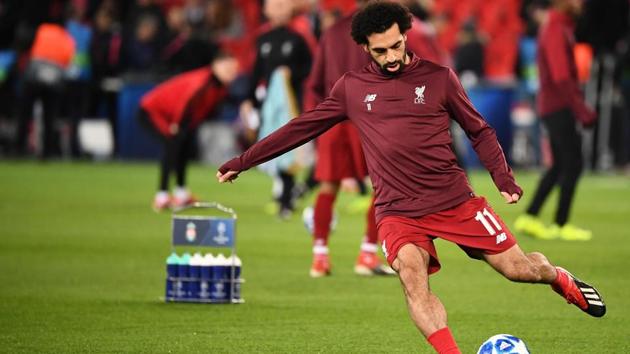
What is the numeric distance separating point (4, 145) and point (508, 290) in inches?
795

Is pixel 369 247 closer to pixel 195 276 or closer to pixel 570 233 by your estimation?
pixel 195 276

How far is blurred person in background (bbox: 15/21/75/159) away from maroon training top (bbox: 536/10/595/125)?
526 inches

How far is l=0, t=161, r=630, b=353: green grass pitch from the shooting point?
31.4 feet

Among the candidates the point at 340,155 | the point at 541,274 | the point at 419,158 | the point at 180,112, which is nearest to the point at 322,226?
the point at 340,155

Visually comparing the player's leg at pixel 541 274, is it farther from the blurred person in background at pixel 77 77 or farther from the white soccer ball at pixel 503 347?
the blurred person in background at pixel 77 77

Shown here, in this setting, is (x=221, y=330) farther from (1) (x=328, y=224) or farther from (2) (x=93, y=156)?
(2) (x=93, y=156)

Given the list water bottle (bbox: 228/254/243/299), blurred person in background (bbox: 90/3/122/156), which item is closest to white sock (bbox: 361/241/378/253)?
water bottle (bbox: 228/254/243/299)

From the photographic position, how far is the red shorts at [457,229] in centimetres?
826

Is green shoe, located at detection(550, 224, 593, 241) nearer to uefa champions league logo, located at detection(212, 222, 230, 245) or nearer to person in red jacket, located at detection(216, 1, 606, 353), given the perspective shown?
uefa champions league logo, located at detection(212, 222, 230, 245)

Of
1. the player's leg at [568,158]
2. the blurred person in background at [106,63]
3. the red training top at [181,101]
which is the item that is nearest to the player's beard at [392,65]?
Answer: the player's leg at [568,158]

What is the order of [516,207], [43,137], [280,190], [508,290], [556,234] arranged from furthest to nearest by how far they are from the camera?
[43,137] < [516,207] < [280,190] < [556,234] < [508,290]

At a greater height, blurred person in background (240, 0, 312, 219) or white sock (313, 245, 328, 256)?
blurred person in background (240, 0, 312, 219)

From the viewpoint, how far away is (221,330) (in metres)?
9.94

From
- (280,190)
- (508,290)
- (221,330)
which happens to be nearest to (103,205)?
(280,190)
